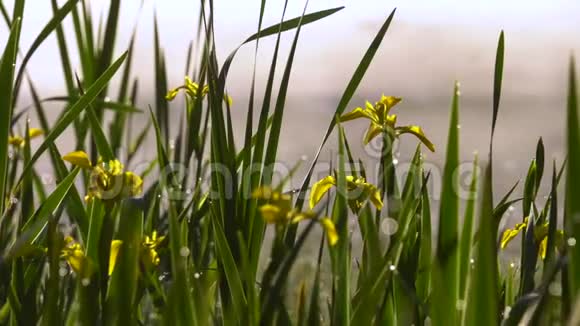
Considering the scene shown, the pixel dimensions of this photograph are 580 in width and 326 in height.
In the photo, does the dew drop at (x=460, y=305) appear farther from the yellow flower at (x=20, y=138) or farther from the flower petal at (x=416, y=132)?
the yellow flower at (x=20, y=138)

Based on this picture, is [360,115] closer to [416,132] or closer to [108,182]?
[416,132]

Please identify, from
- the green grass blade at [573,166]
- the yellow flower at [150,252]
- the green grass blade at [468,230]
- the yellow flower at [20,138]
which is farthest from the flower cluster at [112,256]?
the yellow flower at [20,138]

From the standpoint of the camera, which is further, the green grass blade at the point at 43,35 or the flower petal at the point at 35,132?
the flower petal at the point at 35,132

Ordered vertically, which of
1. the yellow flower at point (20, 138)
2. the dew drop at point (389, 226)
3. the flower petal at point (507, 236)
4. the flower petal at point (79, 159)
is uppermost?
the yellow flower at point (20, 138)

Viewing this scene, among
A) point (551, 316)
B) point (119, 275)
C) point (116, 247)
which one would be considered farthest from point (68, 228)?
point (551, 316)

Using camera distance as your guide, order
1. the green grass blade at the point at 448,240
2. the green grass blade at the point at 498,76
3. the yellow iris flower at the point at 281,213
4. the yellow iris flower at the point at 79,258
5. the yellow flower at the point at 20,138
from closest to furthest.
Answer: the yellow iris flower at the point at 281,213 < the green grass blade at the point at 448,240 < the yellow iris flower at the point at 79,258 < the green grass blade at the point at 498,76 < the yellow flower at the point at 20,138

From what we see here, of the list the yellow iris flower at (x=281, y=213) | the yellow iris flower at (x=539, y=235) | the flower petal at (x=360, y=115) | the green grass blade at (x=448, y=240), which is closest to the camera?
the yellow iris flower at (x=281, y=213)

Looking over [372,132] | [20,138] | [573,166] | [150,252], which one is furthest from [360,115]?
[20,138]
